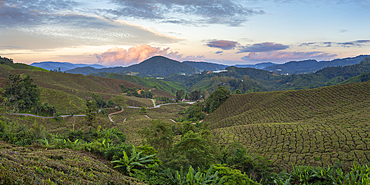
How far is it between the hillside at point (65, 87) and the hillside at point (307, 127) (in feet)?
158

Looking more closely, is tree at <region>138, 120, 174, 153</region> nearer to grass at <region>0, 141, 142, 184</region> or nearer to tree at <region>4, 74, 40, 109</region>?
grass at <region>0, 141, 142, 184</region>

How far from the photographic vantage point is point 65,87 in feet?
274

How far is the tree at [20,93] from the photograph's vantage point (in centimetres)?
4416

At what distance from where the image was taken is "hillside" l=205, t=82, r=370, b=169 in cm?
1752

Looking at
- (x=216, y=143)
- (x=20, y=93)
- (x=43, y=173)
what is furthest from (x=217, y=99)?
(x=43, y=173)

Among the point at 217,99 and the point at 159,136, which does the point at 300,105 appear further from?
the point at 159,136

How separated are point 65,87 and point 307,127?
311 feet

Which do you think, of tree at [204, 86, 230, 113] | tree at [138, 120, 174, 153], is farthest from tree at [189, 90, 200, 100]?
tree at [138, 120, 174, 153]

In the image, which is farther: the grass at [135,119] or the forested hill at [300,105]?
the grass at [135,119]

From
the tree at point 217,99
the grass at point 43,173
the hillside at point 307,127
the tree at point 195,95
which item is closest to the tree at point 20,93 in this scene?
the hillside at point 307,127

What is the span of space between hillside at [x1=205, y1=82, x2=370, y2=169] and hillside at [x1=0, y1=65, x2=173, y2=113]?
48.0m

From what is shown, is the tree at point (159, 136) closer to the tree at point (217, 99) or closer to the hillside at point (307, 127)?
the hillside at point (307, 127)

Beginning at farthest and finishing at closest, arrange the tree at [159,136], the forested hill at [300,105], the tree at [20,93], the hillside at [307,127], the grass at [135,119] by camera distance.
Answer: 1. the tree at [20,93]
2. the grass at [135,119]
3. the forested hill at [300,105]
4. the tree at [159,136]
5. the hillside at [307,127]

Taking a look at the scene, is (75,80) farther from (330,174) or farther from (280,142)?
(330,174)
